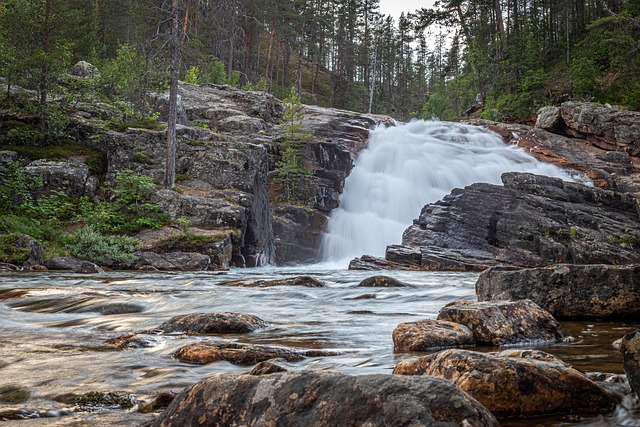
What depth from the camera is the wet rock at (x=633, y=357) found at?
3.20 metres

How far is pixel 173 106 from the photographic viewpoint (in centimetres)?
2222

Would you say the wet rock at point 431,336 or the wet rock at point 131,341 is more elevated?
the wet rock at point 431,336

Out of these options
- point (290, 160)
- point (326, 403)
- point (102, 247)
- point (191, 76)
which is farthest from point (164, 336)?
point (191, 76)

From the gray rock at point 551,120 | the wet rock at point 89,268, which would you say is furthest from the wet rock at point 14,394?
the gray rock at point 551,120

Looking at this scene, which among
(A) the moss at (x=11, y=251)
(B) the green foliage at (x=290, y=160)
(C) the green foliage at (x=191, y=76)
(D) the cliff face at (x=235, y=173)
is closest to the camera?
(A) the moss at (x=11, y=251)

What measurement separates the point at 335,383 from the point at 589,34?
46.6 meters

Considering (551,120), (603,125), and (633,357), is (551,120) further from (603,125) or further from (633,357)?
(633,357)

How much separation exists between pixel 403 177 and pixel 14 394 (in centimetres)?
2731

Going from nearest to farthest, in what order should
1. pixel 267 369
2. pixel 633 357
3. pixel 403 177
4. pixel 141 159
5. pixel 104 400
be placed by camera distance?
pixel 633 357
pixel 104 400
pixel 267 369
pixel 141 159
pixel 403 177

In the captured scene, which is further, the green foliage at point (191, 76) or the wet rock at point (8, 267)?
the green foliage at point (191, 76)

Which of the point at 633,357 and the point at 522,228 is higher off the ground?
the point at 522,228

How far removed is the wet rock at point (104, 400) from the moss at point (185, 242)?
14642 millimetres

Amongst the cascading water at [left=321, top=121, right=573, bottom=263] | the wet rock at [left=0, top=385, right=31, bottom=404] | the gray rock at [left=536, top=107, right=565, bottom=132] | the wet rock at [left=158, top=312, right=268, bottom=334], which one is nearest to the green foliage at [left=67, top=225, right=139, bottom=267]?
the cascading water at [left=321, top=121, right=573, bottom=263]

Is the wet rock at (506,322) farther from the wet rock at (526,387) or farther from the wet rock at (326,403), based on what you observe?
the wet rock at (326,403)
